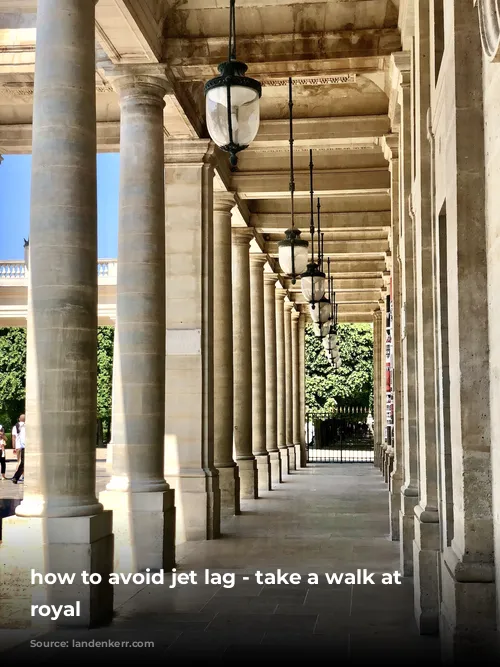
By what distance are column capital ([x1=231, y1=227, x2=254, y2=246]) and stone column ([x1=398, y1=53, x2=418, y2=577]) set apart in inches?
441

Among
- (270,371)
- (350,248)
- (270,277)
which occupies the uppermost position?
(350,248)

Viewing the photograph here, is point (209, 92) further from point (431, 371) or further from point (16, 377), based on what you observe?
point (16, 377)

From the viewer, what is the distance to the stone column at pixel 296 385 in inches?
1646

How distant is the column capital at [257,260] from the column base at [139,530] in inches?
649

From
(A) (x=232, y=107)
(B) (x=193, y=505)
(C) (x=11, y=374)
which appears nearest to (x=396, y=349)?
(B) (x=193, y=505)

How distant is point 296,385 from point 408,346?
31.9m

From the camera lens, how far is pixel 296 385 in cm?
4450

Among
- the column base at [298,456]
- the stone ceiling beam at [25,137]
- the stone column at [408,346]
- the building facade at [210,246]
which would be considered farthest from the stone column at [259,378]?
the stone column at [408,346]

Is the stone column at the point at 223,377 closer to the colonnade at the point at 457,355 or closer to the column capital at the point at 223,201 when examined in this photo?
the column capital at the point at 223,201

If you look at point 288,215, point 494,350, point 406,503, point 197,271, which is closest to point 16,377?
point 288,215

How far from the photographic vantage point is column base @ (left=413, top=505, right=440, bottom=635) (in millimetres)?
9000

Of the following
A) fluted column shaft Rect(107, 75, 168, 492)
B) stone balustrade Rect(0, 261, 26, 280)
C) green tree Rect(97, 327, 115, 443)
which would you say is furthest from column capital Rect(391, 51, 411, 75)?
green tree Rect(97, 327, 115, 443)

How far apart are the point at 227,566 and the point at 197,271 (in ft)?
19.1

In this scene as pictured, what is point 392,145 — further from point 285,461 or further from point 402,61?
point 285,461
